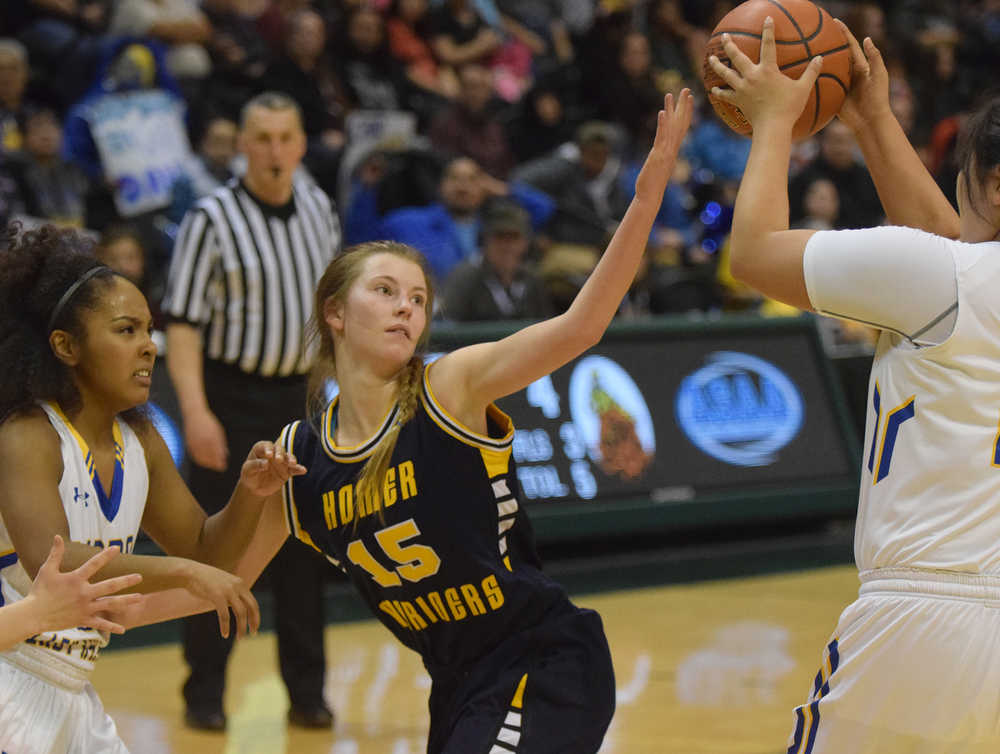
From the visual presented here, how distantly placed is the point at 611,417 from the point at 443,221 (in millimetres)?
2313

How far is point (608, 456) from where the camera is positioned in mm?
7824

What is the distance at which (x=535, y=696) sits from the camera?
2.96 meters

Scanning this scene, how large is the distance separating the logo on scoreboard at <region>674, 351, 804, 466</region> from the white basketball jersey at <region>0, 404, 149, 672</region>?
5.47 meters

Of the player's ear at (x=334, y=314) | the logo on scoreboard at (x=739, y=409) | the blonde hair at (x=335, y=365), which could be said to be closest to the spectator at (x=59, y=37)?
the logo on scoreboard at (x=739, y=409)

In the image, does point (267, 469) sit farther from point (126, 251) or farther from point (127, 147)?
point (127, 147)

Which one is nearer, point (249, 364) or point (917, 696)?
point (917, 696)

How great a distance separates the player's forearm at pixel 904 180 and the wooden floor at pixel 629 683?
8.29ft

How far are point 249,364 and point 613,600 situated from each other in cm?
295

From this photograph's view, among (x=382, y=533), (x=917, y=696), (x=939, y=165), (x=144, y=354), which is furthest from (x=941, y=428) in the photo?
(x=939, y=165)

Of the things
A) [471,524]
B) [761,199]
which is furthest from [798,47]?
[471,524]

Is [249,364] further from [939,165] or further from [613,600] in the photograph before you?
[939,165]

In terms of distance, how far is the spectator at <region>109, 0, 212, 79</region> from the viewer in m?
9.66

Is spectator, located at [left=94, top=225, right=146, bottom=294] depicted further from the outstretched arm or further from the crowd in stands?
the outstretched arm

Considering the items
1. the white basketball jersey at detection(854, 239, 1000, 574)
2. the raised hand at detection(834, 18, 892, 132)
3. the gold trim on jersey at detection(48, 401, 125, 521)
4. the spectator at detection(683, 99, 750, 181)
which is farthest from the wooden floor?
the spectator at detection(683, 99, 750, 181)
